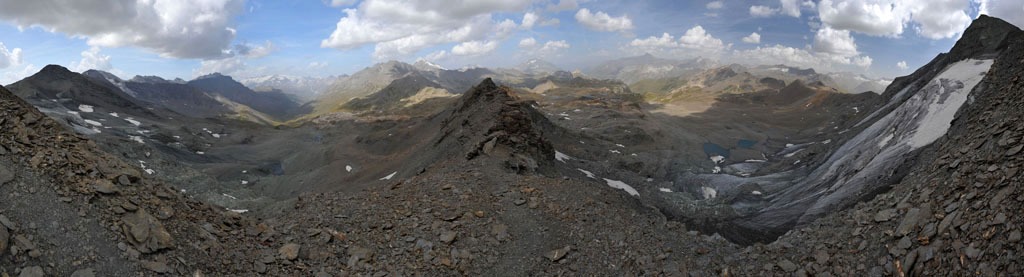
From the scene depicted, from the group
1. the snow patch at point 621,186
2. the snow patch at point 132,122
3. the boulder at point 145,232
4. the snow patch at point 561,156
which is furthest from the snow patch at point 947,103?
the snow patch at point 132,122

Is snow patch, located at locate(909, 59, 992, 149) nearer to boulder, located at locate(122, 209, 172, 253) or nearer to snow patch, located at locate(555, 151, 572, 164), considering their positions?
snow patch, located at locate(555, 151, 572, 164)

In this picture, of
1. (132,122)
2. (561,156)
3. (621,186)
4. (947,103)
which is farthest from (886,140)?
(132,122)

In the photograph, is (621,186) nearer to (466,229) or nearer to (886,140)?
(886,140)

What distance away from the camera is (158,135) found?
254ft

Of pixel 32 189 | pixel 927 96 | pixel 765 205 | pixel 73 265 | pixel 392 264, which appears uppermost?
pixel 927 96

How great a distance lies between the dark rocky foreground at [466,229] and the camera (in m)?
9.79

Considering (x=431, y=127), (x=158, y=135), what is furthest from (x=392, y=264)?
(x=158, y=135)

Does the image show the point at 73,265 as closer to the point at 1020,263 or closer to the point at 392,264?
the point at 392,264

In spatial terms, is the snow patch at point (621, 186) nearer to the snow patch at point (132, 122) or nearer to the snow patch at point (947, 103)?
the snow patch at point (947, 103)

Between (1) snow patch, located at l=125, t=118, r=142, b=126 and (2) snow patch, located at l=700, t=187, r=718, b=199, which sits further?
(1) snow patch, located at l=125, t=118, r=142, b=126

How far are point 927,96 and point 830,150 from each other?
31.2 ft

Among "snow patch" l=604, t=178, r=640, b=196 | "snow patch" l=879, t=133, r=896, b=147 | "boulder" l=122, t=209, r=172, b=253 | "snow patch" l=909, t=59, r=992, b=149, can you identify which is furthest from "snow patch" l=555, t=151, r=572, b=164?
"boulder" l=122, t=209, r=172, b=253

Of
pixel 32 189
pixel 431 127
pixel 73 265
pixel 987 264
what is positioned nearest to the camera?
pixel 987 264

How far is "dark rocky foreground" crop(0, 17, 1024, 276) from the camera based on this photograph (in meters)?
9.79
